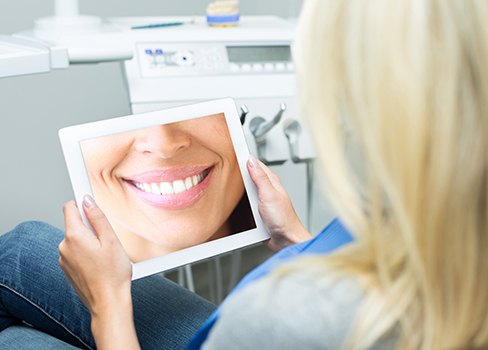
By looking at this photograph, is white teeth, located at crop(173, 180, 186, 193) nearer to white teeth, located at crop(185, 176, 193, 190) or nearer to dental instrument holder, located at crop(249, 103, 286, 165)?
white teeth, located at crop(185, 176, 193, 190)

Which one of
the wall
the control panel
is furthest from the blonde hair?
the wall

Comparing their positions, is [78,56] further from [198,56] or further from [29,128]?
[29,128]

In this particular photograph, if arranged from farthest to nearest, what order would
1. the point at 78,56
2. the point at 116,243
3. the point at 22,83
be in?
the point at 22,83 < the point at 78,56 < the point at 116,243

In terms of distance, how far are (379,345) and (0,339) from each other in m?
0.61

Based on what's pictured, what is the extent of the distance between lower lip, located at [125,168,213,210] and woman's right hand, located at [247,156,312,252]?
8 cm

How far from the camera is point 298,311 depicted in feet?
1.77

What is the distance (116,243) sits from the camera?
87 centimetres

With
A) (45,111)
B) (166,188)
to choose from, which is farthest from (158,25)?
(166,188)

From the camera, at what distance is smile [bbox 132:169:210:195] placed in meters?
0.99

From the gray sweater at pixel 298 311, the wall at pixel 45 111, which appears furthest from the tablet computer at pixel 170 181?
the wall at pixel 45 111

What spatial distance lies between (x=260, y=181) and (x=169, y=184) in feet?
0.43

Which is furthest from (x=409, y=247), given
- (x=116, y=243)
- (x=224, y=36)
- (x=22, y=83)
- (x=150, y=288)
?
(x=22, y=83)

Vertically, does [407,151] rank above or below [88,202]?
above

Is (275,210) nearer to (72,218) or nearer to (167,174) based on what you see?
(167,174)
